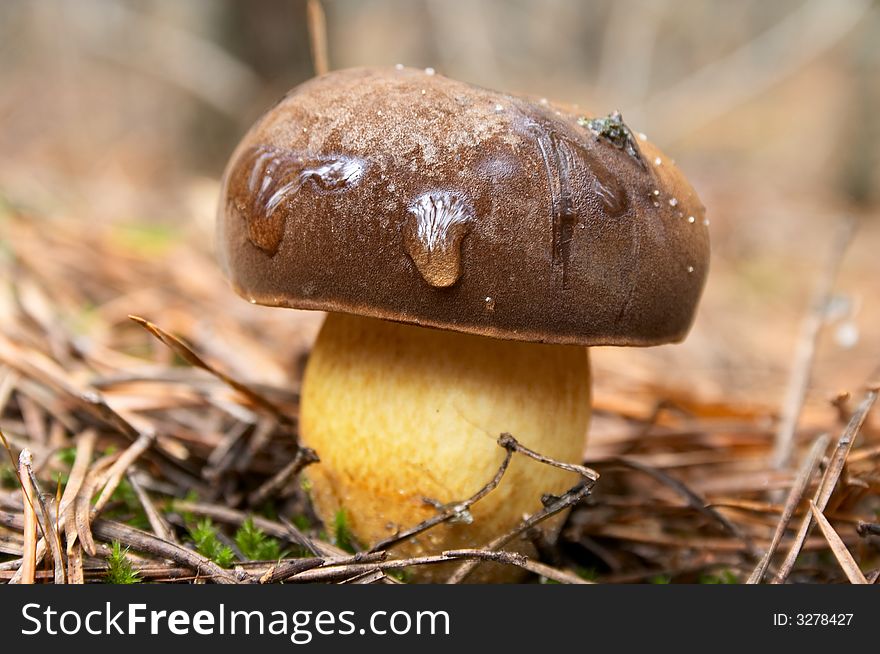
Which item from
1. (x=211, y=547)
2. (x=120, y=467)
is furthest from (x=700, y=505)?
(x=120, y=467)

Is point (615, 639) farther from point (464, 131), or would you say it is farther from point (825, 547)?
point (464, 131)

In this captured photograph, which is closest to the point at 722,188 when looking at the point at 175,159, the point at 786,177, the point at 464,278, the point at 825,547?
the point at 786,177

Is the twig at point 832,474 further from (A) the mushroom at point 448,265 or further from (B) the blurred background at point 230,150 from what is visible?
(B) the blurred background at point 230,150

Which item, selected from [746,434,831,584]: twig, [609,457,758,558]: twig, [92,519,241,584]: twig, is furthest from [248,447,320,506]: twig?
[746,434,831,584]: twig

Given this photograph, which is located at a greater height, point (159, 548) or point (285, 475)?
point (285, 475)

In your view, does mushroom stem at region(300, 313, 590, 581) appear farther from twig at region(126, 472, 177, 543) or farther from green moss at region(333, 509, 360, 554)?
twig at region(126, 472, 177, 543)

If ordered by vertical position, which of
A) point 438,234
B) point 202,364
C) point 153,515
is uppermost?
point 202,364

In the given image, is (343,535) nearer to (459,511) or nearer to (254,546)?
(254,546)
